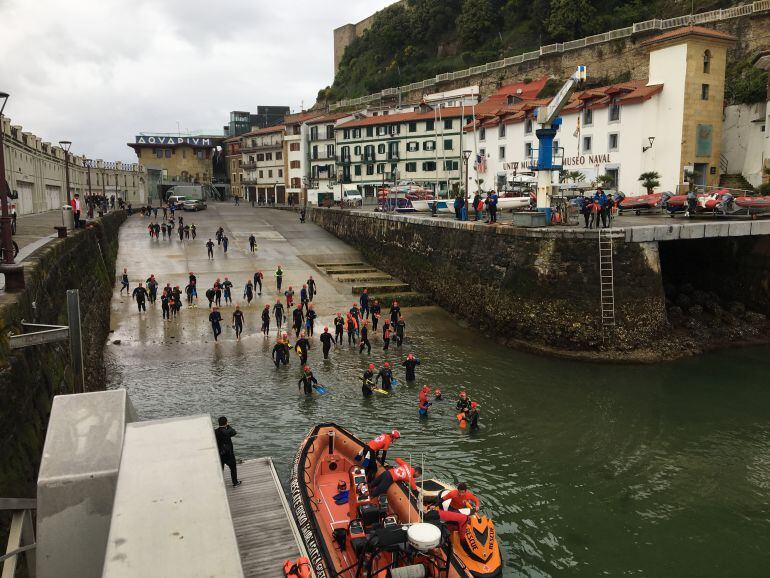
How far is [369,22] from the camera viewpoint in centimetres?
10775

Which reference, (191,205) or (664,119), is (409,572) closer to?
(664,119)

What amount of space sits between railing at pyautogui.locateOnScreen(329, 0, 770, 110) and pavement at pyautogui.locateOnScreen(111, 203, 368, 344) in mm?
32331

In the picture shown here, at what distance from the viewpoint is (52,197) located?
177 ft

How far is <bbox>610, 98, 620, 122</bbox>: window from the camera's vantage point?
1706 inches

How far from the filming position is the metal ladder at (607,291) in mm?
23344

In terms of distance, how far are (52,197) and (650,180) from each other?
2013 inches

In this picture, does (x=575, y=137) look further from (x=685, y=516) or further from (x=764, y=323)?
(x=685, y=516)

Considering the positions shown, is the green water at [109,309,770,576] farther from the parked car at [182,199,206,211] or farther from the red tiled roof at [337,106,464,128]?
the red tiled roof at [337,106,464,128]

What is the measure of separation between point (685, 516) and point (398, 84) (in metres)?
83.6

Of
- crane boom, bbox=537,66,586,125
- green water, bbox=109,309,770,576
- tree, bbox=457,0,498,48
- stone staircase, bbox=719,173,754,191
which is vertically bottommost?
green water, bbox=109,309,770,576

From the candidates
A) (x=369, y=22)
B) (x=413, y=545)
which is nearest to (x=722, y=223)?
(x=413, y=545)

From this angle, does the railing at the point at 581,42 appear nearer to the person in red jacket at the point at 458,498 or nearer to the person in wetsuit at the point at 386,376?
the person in wetsuit at the point at 386,376

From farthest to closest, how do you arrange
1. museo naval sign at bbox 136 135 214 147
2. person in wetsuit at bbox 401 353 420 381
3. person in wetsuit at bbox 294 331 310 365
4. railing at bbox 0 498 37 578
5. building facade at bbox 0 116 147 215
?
museo naval sign at bbox 136 135 214 147 → building facade at bbox 0 116 147 215 → person in wetsuit at bbox 294 331 310 365 → person in wetsuit at bbox 401 353 420 381 → railing at bbox 0 498 37 578

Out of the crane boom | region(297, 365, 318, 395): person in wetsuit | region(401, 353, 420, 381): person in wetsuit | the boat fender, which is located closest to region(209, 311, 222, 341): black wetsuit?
region(297, 365, 318, 395): person in wetsuit
